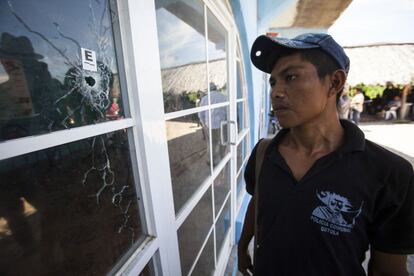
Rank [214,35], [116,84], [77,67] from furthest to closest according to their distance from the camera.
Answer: [214,35] < [116,84] < [77,67]

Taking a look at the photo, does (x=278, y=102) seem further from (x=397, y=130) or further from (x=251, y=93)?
(x=397, y=130)

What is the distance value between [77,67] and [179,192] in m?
0.80

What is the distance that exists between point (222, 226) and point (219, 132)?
3.42 feet

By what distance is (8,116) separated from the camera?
0.41 meters

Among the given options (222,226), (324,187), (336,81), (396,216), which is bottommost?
(222,226)

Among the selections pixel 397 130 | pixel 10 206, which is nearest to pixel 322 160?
pixel 10 206

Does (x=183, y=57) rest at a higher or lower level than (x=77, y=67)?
higher

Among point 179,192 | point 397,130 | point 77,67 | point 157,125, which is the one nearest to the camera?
point 77,67

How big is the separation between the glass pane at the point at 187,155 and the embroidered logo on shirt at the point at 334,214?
2.23 ft

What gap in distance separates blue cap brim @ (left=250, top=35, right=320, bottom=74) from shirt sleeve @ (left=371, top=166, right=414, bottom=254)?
0.60 meters

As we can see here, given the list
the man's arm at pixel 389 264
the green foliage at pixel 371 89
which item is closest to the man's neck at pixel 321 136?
the man's arm at pixel 389 264

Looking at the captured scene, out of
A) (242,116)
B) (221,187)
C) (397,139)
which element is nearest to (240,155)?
(242,116)

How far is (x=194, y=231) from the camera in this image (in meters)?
1.41

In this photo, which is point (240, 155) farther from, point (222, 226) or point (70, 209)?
point (70, 209)
